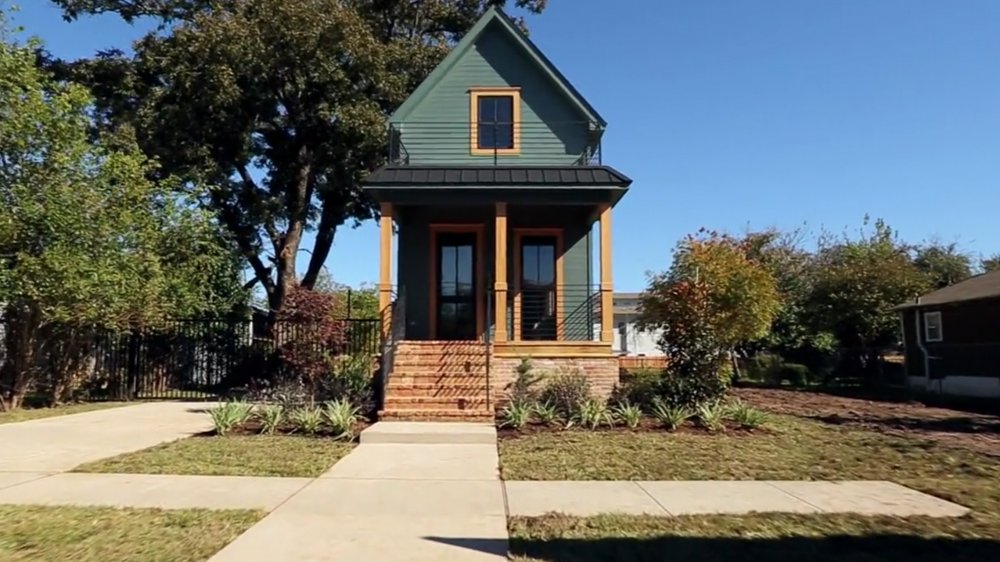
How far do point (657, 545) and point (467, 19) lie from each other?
2417 cm

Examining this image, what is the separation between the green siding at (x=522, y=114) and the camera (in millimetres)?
17766

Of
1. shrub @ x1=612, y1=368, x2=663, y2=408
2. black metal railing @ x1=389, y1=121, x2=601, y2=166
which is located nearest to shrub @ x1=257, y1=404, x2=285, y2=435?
shrub @ x1=612, y1=368, x2=663, y2=408

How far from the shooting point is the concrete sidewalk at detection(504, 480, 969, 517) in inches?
266

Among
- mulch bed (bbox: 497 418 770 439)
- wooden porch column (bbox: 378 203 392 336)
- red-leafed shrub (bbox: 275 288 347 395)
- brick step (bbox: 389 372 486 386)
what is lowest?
mulch bed (bbox: 497 418 770 439)

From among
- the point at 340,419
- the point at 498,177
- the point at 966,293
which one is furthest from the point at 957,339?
the point at 340,419

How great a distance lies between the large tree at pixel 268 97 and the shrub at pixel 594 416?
12765mm

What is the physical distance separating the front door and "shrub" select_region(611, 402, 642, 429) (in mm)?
5998

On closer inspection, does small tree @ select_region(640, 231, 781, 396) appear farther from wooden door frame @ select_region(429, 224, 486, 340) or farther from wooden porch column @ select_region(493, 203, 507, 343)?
wooden door frame @ select_region(429, 224, 486, 340)

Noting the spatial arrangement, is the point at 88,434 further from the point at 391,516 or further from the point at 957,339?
the point at 957,339

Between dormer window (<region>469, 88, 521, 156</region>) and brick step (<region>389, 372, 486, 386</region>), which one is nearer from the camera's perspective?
brick step (<region>389, 372, 486, 386</region>)

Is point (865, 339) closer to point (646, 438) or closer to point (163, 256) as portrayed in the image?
point (646, 438)

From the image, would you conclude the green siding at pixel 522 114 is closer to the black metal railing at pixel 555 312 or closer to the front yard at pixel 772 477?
the black metal railing at pixel 555 312

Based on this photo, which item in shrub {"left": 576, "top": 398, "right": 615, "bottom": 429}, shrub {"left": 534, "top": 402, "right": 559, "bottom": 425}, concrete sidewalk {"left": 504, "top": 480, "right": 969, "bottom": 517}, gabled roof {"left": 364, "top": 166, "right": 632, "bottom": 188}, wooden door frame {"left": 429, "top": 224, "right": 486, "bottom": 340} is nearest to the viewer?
concrete sidewalk {"left": 504, "top": 480, "right": 969, "bottom": 517}

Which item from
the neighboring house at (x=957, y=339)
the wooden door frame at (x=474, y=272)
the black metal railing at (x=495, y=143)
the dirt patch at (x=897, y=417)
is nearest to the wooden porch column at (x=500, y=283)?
the wooden door frame at (x=474, y=272)
